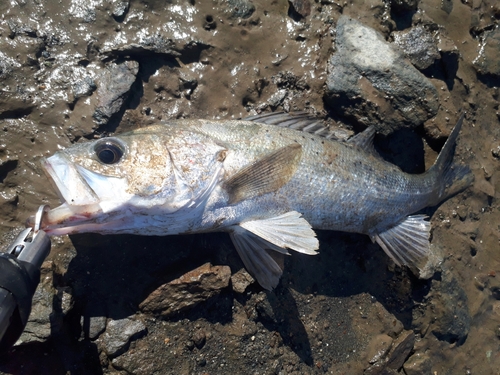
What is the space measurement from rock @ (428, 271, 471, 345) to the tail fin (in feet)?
3.36

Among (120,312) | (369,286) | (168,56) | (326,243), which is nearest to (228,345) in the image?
(120,312)

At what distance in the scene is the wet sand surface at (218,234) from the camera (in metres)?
3.48

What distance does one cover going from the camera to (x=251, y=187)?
10.6 feet

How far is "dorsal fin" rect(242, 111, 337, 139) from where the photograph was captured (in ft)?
12.0

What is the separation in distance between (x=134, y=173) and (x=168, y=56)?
66.8 inches

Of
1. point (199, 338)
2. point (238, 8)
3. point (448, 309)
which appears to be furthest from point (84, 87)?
point (448, 309)

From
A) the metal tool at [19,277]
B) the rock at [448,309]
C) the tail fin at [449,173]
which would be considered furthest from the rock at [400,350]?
the metal tool at [19,277]

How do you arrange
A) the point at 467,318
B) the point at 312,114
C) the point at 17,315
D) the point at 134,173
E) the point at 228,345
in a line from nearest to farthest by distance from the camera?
the point at 17,315
the point at 134,173
the point at 228,345
the point at 312,114
the point at 467,318

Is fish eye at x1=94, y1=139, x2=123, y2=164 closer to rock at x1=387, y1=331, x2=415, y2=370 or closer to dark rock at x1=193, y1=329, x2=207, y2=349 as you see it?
dark rock at x1=193, y1=329, x2=207, y2=349

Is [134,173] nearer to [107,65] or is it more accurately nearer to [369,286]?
[107,65]

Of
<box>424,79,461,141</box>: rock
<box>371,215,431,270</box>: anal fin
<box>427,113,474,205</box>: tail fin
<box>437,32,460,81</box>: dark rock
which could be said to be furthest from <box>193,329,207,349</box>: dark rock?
<box>437,32,460,81</box>: dark rock

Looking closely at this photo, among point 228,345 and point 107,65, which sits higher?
point 107,65

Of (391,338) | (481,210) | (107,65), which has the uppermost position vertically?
(107,65)

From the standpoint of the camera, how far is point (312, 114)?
13.5 feet
